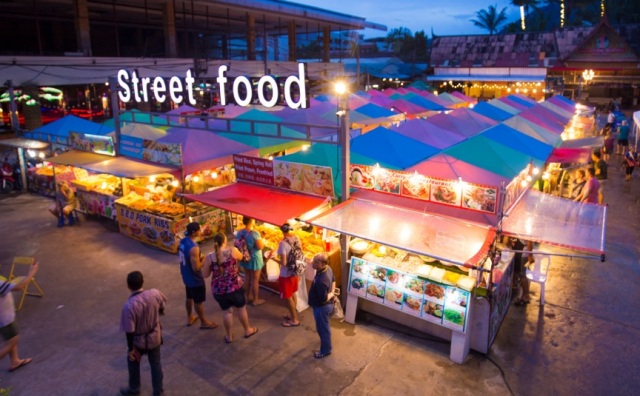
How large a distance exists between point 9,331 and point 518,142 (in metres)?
10.6

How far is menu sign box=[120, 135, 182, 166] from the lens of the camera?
11.2 metres

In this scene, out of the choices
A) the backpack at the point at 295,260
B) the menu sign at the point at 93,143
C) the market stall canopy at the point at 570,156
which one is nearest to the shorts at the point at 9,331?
the backpack at the point at 295,260

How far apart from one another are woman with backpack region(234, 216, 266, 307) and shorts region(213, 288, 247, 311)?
42.4 inches

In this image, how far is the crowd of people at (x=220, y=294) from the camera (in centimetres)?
531

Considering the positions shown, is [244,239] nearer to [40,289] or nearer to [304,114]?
[40,289]

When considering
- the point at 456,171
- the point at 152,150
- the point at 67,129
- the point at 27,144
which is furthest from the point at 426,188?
the point at 27,144

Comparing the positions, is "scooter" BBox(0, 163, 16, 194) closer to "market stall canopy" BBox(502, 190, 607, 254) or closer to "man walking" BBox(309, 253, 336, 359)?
"man walking" BBox(309, 253, 336, 359)

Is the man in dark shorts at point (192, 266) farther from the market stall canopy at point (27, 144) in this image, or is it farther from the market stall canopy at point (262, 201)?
the market stall canopy at point (27, 144)

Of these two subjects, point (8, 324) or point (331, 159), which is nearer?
point (8, 324)

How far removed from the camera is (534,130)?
13898 mm

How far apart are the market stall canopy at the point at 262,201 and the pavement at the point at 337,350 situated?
5.55 ft

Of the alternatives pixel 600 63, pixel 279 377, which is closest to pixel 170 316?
pixel 279 377

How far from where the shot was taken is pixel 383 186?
26.1ft

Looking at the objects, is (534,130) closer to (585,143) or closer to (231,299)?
(585,143)
